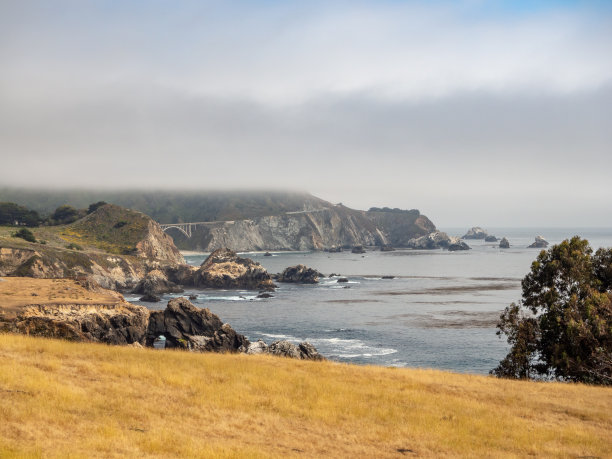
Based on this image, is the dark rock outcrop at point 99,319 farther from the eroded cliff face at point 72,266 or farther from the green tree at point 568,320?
the green tree at point 568,320

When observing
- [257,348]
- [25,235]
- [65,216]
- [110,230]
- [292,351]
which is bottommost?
[257,348]

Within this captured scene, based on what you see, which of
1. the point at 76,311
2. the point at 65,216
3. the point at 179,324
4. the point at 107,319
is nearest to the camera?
the point at 76,311

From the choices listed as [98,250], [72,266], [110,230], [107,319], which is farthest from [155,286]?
[107,319]

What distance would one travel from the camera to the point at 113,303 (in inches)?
2434

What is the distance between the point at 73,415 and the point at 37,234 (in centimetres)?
14022

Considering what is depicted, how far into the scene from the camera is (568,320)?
107 ft

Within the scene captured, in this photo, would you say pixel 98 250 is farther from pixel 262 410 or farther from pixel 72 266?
pixel 262 410

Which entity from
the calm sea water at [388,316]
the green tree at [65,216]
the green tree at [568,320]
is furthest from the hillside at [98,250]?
the green tree at [568,320]

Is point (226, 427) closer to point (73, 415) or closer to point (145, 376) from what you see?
point (73, 415)

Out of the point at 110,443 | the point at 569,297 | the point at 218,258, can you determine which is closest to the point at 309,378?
the point at 110,443

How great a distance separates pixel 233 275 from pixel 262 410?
117128 millimetres

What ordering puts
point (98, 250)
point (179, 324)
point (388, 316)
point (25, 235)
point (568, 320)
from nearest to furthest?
1. point (568, 320)
2. point (179, 324)
3. point (388, 316)
4. point (25, 235)
5. point (98, 250)

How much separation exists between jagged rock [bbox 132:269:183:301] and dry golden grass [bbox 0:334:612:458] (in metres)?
93.8

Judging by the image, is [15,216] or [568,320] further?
[15,216]
